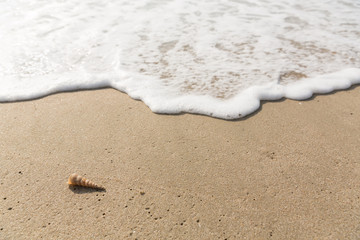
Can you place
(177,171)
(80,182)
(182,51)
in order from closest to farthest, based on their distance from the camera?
(80,182), (177,171), (182,51)

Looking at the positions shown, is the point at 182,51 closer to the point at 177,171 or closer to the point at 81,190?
the point at 177,171

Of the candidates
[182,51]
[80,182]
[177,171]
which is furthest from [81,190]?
[182,51]

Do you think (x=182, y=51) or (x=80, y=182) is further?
(x=182, y=51)

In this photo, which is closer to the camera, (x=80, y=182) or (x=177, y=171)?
(x=80, y=182)

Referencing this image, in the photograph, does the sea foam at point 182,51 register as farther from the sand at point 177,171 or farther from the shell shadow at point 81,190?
the shell shadow at point 81,190

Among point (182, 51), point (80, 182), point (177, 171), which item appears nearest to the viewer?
point (80, 182)

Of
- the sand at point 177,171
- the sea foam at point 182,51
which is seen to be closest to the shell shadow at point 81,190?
the sand at point 177,171
